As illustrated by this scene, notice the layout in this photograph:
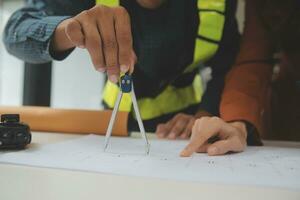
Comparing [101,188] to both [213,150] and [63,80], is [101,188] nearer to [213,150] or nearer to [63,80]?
[213,150]

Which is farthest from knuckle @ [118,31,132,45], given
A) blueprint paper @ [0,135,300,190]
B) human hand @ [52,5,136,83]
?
blueprint paper @ [0,135,300,190]

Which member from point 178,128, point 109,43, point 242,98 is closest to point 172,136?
point 178,128

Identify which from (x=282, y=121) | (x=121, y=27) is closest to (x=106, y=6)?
(x=121, y=27)

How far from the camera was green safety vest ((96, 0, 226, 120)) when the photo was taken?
51 cm

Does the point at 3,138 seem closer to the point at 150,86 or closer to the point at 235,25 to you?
the point at 150,86

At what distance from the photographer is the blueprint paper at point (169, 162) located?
0.88 feet

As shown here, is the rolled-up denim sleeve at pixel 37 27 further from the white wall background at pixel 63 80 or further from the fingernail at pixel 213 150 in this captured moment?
the fingernail at pixel 213 150

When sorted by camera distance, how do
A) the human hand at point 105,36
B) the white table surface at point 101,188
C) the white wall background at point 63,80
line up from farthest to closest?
the white wall background at point 63,80 < the human hand at point 105,36 < the white table surface at point 101,188

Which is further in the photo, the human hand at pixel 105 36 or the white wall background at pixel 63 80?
the white wall background at pixel 63 80

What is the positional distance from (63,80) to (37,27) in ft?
0.35

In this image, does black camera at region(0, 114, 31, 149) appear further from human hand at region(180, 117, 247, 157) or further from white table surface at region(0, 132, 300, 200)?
human hand at region(180, 117, 247, 157)

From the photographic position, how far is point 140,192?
0.25 m

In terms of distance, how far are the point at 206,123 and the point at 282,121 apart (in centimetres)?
37

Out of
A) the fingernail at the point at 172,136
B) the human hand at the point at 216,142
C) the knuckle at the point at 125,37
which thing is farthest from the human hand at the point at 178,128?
the knuckle at the point at 125,37
